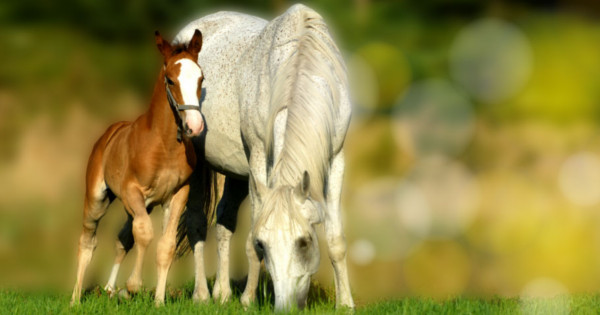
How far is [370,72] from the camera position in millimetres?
11945

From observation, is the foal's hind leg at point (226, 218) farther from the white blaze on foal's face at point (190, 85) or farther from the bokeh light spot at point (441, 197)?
the bokeh light spot at point (441, 197)

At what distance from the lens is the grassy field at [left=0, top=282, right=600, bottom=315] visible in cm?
595

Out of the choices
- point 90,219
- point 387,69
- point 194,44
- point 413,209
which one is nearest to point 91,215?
point 90,219

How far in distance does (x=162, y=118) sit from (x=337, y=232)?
1755mm

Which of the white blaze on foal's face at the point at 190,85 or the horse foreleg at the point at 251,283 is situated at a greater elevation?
the white blaze on foal's face at the point at 190,85

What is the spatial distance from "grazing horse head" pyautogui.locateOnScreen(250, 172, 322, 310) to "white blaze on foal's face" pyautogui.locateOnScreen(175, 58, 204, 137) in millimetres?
1157

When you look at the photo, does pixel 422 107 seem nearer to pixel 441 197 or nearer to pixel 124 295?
pixel 441 197

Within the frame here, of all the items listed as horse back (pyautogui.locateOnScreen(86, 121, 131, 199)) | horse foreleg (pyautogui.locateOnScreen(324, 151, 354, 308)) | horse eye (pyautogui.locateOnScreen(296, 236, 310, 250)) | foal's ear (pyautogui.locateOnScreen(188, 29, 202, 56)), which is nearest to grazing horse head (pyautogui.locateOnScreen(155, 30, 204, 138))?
foal's ear (pyautogui.locateOnScreen(188, 29, 202, 56))

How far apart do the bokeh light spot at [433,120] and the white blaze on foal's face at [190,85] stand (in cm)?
605

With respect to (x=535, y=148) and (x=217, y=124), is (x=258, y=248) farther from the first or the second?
(x=535, y=148)

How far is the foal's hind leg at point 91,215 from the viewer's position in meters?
6.99

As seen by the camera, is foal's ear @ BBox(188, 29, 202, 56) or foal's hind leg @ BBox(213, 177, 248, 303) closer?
foal's ear @ BBox(188, 29, 202, 56)

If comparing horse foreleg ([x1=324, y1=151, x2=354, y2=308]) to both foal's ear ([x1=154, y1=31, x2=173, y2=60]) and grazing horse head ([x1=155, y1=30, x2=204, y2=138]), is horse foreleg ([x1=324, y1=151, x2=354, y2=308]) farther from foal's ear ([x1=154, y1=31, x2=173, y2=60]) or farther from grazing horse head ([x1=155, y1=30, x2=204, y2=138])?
foal's ear ([x1=154, y1=31, x2=173, y2=60])

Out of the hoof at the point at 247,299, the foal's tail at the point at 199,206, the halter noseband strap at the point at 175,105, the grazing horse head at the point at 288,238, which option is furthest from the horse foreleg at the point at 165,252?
the grazing horse head at the point at 288,238
